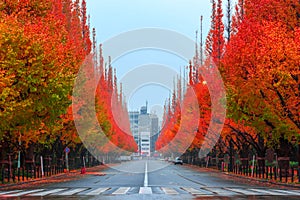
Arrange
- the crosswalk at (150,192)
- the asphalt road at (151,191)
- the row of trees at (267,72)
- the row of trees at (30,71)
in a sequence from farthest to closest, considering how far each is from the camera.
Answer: the row of trees at (267,72)
the row of trees at (30,71)
the crosswalk at (150,192)
the asphalt road at (151,191)

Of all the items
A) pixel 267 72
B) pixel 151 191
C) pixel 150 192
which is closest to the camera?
pixel 150 192

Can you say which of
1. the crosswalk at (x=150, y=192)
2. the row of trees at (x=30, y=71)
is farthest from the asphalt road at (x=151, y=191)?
the row of trees at (x=30, y=71)

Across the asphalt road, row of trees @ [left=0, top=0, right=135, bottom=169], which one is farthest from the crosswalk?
row of trees @ [left=0, top=0, right=135, bottom=169]

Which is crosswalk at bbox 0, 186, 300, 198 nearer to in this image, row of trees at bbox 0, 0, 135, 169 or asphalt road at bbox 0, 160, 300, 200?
asphalt road at bbox 0, 160, 300, 200

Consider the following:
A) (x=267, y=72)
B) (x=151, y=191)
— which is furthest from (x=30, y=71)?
(x=267, y=72)

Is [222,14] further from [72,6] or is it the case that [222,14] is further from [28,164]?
[28,164]

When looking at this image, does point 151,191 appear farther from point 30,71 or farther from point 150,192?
point 30,71

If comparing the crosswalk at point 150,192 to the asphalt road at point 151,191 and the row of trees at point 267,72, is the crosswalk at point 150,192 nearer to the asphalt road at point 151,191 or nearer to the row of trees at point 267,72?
the asphalt road at point 151,191

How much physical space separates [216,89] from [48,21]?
21852 millimetres

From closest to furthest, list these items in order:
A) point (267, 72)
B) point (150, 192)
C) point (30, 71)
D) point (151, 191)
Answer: point (150, 192), point (151, 191), point (30, 71), point (267, 72)

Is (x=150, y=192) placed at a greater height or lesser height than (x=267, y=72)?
lesser

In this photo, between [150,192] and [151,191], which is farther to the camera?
[151,191]

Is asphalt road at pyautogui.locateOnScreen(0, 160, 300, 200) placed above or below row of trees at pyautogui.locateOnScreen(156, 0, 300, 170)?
below

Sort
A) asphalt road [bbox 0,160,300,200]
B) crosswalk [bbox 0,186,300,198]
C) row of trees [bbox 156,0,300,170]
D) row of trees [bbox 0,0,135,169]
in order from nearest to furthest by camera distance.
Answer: asphalt road [bbox 0,160,300,200] → crosswalk [bbox 0,186,300,198] → row of trees [bbox 0,0,135,169] → row of trees [bbox 156,0,300,170]
